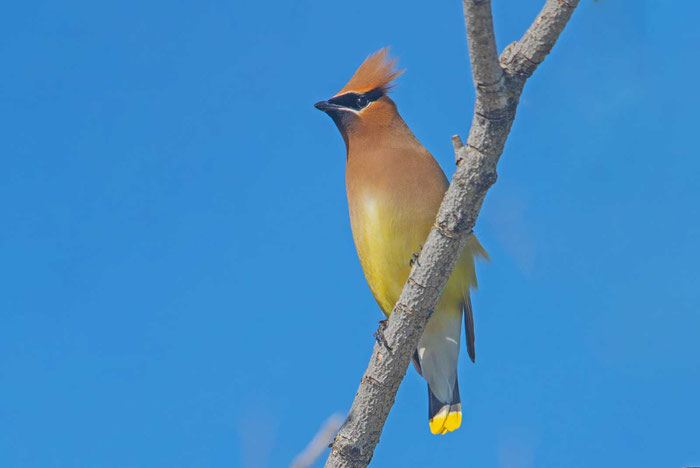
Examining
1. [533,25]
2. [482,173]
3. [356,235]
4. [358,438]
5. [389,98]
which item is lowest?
[358,438]

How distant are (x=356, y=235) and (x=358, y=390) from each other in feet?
3.08

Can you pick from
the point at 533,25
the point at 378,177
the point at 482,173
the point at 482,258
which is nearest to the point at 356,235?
the point at 378,177

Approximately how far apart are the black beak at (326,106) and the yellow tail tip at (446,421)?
1.80 m

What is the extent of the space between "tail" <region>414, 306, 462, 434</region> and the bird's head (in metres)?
1.16

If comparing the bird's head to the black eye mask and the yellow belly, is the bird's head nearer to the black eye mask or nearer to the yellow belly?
the black eye mask

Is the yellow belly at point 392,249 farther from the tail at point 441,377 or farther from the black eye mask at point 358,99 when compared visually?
the black eye mask at point 358,99

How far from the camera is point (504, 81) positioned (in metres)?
2.61

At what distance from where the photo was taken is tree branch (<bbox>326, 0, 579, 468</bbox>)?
255 cm

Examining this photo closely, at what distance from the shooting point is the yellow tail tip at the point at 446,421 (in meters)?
4.25

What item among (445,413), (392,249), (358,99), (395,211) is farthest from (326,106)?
(445,413)

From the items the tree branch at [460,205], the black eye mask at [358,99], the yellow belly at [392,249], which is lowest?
the tree branch at [460,205]

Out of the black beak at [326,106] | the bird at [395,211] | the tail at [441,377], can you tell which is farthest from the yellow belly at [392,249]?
the black beak at [326,106]

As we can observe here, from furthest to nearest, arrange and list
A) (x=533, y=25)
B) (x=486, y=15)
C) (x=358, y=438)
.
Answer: (x=358, y=438) → (x=533, y=25) → (x=486, y=15)

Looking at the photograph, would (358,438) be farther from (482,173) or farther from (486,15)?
(486,15)
